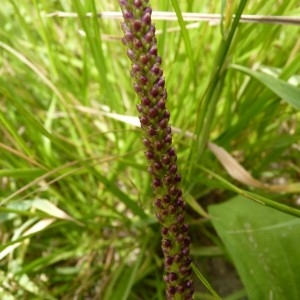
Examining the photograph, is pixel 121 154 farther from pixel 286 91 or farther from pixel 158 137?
pixel 158 137

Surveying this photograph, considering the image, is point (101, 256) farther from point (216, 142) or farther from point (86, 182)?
point (216, 142)

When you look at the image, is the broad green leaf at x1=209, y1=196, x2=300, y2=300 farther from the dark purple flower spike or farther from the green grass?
the dark purple flower spike

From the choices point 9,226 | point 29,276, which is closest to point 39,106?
point 9,226

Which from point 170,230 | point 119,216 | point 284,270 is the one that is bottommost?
point 119,216

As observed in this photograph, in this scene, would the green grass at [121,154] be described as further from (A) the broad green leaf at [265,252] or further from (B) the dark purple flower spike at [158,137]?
(B) the dark purple flower spike at [158,137]

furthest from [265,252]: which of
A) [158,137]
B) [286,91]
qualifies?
[158,137]

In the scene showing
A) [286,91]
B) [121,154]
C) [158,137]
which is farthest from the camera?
[121,154]

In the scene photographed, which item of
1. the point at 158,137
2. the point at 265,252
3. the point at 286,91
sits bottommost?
the point at 265,252
